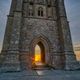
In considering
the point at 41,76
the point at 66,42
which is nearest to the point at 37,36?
the point at 66,42

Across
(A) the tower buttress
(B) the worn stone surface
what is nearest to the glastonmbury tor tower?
(A) the tower buttress

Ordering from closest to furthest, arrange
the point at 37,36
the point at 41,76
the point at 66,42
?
the point at 41,76 < the point at 66,42 < the point at 37,36

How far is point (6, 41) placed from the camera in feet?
48.1

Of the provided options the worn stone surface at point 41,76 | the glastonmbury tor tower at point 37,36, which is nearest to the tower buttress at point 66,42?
the glastonmbury tor tower at point 37,36

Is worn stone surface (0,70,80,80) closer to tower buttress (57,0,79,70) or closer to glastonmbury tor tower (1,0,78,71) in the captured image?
glastonmbury tor tower (1,0,78,71)

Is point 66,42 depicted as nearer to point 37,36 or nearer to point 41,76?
point 37,36

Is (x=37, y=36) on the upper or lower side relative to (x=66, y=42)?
upper

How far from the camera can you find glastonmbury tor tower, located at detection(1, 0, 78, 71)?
12891 mm

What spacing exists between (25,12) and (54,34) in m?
5.35

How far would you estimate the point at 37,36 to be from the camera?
14.6 m

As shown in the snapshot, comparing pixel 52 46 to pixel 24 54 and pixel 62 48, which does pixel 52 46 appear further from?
pixel 24 54

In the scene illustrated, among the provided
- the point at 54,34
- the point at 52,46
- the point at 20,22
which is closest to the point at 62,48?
the point at 52,46

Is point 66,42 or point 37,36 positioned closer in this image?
point 66,42

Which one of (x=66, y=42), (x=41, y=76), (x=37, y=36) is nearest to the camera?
(x=41, y=76)
